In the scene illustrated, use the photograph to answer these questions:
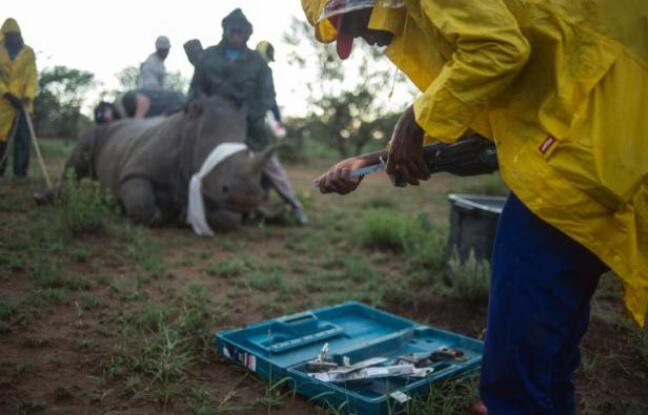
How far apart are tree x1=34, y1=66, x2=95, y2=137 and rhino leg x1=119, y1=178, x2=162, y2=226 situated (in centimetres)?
113

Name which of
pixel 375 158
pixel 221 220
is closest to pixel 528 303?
pixel 375 158

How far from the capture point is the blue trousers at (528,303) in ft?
5.41

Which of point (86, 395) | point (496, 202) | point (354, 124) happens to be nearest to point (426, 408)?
point (86, 395)

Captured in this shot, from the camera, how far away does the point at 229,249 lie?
552 cm

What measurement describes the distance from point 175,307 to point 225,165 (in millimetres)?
2515

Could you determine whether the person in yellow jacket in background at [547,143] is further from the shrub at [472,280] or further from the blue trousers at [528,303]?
the shrub at [472,280]

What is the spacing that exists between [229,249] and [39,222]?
5.68ft

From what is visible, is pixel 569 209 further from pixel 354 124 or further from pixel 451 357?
pixel 354 124

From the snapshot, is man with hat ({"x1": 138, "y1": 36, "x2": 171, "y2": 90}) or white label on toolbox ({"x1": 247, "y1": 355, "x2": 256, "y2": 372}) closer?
white label on toolbox ({"x1": 247, "y1": 355, "x2": 256, "y2": 372})

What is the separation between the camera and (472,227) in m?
4.22

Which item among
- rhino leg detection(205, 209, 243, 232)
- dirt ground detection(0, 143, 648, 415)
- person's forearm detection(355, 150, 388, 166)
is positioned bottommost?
dirt ground detection(0, 143, 648, 415)

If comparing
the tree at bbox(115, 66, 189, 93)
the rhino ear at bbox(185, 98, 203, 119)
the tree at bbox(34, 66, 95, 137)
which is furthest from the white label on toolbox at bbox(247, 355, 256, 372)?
the tree at bbox(115, 66, 189, 93)

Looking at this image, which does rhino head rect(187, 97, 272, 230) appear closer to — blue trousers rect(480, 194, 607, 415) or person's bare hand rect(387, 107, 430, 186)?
person's bare hand rect(387, 107, 430, 186)

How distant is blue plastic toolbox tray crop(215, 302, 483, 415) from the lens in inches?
96.5
